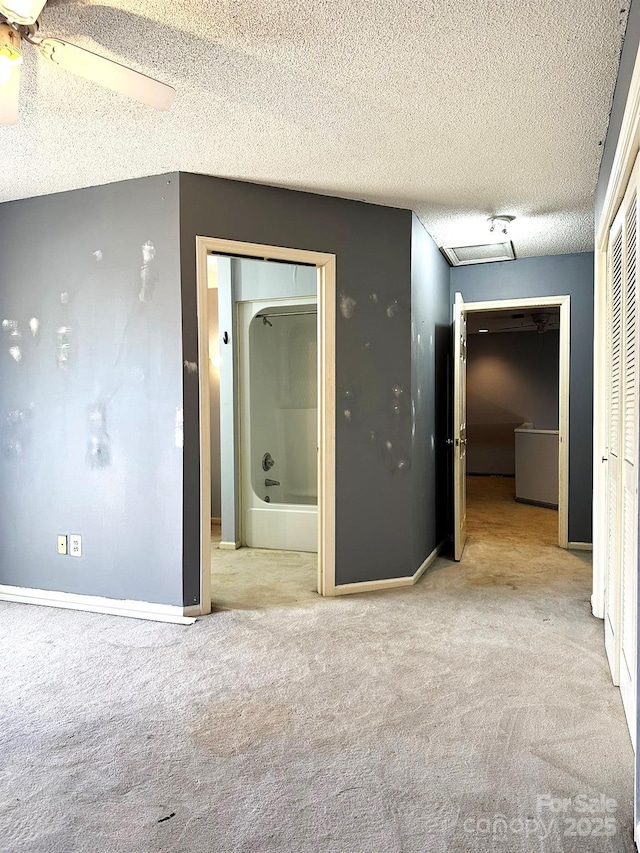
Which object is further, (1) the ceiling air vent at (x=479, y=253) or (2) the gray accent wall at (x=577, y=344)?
(2) the gray accent wall at (x=577, y=344)

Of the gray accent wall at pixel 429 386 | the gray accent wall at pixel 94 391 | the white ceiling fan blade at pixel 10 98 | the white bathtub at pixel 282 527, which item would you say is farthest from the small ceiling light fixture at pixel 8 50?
the white bathtub at pixel 282 527

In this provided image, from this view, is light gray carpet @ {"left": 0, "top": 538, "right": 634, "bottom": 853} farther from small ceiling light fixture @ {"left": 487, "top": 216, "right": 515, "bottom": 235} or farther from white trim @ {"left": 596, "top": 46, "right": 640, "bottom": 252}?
small ceiling light fixture @ {"left": 487, "top": 216, "right": 515, "bottom": 235}

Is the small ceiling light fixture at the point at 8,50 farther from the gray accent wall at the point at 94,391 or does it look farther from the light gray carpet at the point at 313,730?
the light gray carpet at the point at 313,730

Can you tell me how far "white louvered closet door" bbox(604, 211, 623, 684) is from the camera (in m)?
2.42

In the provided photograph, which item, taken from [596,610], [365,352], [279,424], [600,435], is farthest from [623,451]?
[279,424]

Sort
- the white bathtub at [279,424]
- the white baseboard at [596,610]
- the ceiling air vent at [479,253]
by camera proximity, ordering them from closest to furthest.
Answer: the white baseboard at [596,610]
the ceiling air vent at [479,253]
the white bathtub at [279,424]

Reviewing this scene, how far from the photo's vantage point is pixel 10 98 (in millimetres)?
1902

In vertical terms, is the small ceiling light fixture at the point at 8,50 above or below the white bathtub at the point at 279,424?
above

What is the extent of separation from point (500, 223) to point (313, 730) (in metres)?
3.29

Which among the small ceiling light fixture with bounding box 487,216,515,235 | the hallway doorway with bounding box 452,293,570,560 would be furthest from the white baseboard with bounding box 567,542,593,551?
the small ceiling light fixture with bounding box 487,216,515,235

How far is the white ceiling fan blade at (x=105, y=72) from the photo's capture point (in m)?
1.74

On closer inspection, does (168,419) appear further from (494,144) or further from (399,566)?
(494,144)

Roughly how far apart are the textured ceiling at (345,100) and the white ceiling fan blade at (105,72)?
7.0 inches

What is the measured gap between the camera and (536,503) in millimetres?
6879
